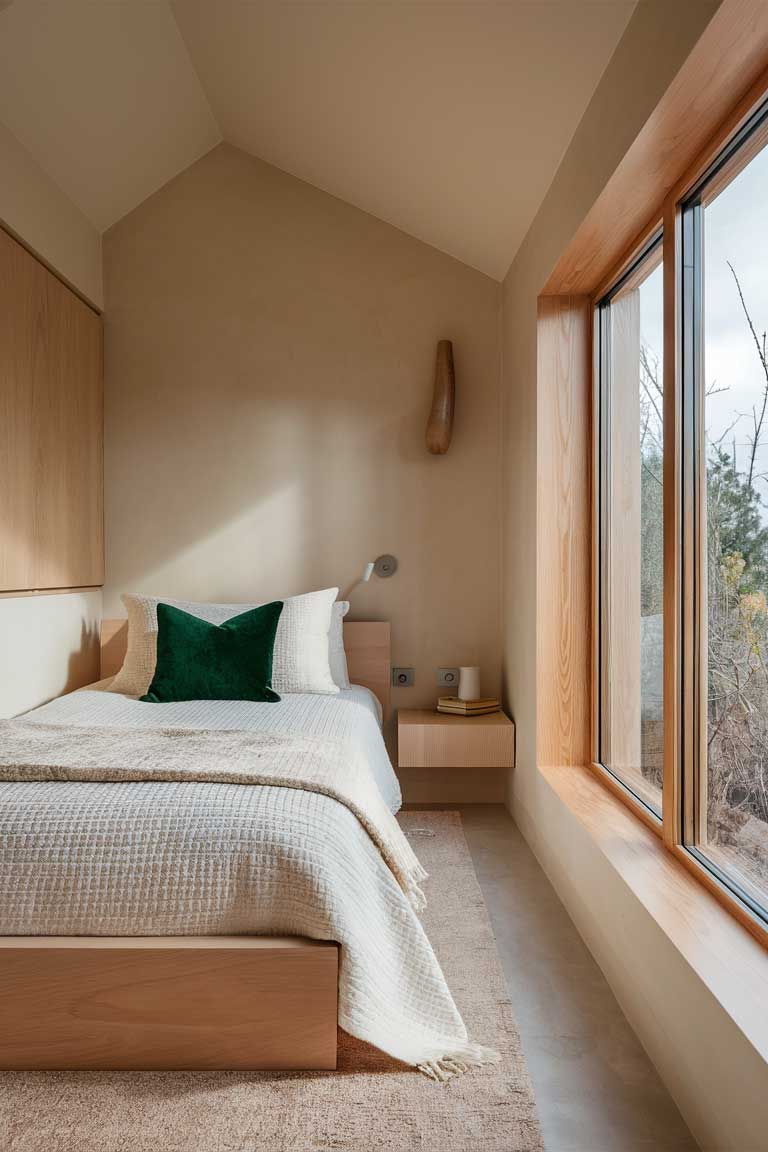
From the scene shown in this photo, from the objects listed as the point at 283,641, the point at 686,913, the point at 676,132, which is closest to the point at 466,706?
the point at 283,641

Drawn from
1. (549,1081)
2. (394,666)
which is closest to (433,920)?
(549,1081)

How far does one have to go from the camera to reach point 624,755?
8.29 feet

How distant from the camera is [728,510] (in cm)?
172

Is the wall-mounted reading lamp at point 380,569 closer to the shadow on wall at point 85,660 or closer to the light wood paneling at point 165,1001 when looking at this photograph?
the shadow on wall at point 85,660

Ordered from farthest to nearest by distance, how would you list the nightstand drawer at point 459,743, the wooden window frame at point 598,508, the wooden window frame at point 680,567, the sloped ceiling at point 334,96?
1. the nightstand drawer at point 459,743
2. the wooden window frame at point 598,508
3. the sloped ceiling at point 334,96
4. the wooden window frame at point 680,567

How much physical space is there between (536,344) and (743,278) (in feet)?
4.26

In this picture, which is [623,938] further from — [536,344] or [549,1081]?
[536,344]

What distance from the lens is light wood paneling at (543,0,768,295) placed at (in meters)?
1.43

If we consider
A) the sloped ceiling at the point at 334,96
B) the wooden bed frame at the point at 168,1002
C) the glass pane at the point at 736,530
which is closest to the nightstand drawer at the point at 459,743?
the glass pane at the point at 736,530

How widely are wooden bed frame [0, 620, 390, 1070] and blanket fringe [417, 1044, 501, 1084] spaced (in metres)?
0.20

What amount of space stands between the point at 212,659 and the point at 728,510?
1.91 meters

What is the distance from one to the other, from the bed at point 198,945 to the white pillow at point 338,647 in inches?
64.2

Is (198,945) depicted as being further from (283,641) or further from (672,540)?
(283,641)

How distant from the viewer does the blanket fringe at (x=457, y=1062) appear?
64.7 inches
